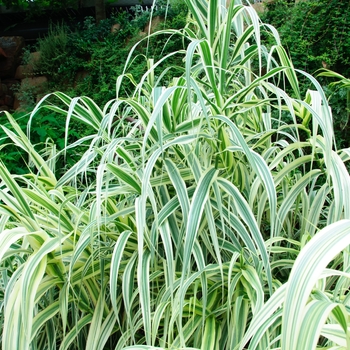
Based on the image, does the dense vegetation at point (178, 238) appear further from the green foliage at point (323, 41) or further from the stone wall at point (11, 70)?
the stone wall at point (11, 70)

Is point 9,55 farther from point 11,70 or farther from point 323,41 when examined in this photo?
point 323,41

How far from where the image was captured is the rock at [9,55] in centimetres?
433

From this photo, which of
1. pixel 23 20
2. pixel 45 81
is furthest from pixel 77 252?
pixel 23 20

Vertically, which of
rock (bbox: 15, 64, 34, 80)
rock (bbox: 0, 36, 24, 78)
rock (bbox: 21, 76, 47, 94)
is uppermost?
rock (bbox: 0, 36, 24, 78)

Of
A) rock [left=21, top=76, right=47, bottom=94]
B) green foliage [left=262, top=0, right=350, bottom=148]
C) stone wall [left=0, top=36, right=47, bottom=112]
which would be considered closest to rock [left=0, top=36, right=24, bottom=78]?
stone wall [left=0, top=36, right=47, bottom=112]

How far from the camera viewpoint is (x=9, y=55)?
4.34 m

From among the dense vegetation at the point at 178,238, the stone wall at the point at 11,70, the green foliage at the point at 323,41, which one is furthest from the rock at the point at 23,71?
the dense vegetation at the point at 178,238

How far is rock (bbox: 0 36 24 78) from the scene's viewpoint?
171 inches

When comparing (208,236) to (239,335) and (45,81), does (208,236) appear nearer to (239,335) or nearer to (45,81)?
(239,335)

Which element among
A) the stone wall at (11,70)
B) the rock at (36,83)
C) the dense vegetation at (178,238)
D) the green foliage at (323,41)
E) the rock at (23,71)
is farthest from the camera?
the stone wall at (11,70)

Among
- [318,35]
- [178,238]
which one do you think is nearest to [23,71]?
[318,35]

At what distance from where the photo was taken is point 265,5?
3.05 metres

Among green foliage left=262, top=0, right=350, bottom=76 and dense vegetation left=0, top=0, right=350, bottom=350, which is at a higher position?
green foliage left=262, top=0, right=350, bottom=76

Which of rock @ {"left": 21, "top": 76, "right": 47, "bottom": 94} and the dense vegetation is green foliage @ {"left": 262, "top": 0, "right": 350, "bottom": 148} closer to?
the dense vegetation
